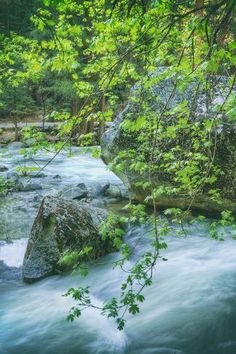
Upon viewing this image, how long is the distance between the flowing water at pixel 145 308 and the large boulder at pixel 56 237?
0.65 ft

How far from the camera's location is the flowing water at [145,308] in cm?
490

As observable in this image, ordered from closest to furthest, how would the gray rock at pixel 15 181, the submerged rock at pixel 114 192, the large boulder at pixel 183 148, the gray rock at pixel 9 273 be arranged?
1. the gray rock at pixel 9 273
2. the large boulder at pixel 183 148
3. the submerged rock at pixel 114 192
4. the gray rock at pixel 15 181

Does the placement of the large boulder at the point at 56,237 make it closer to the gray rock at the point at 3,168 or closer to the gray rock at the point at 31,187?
the gray rock at the point at 31,187

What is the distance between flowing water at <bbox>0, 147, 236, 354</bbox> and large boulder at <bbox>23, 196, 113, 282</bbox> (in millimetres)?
198

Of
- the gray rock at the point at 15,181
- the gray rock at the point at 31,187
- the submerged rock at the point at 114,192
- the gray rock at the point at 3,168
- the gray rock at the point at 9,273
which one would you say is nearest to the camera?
the gray rock at the point at 9,273

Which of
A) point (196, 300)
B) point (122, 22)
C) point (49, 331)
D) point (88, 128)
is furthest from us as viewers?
point (88, 128)

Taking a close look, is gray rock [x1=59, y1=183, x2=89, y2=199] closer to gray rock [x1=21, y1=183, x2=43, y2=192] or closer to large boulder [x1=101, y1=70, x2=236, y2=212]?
gray rock [x1=21, y1=183, x2=43, y2=192]

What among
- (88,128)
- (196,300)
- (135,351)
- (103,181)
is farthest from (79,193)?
(88,128)

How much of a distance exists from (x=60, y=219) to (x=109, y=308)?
12.9 ft

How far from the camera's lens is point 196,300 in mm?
5719

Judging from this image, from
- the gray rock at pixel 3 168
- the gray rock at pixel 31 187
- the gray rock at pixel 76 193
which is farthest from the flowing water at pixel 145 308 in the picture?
the gray rock at pixel 3 168

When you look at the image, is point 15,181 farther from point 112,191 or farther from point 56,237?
point 56,237

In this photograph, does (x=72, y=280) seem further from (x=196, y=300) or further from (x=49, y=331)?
(x=196, y=300)

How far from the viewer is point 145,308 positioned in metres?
5.66
